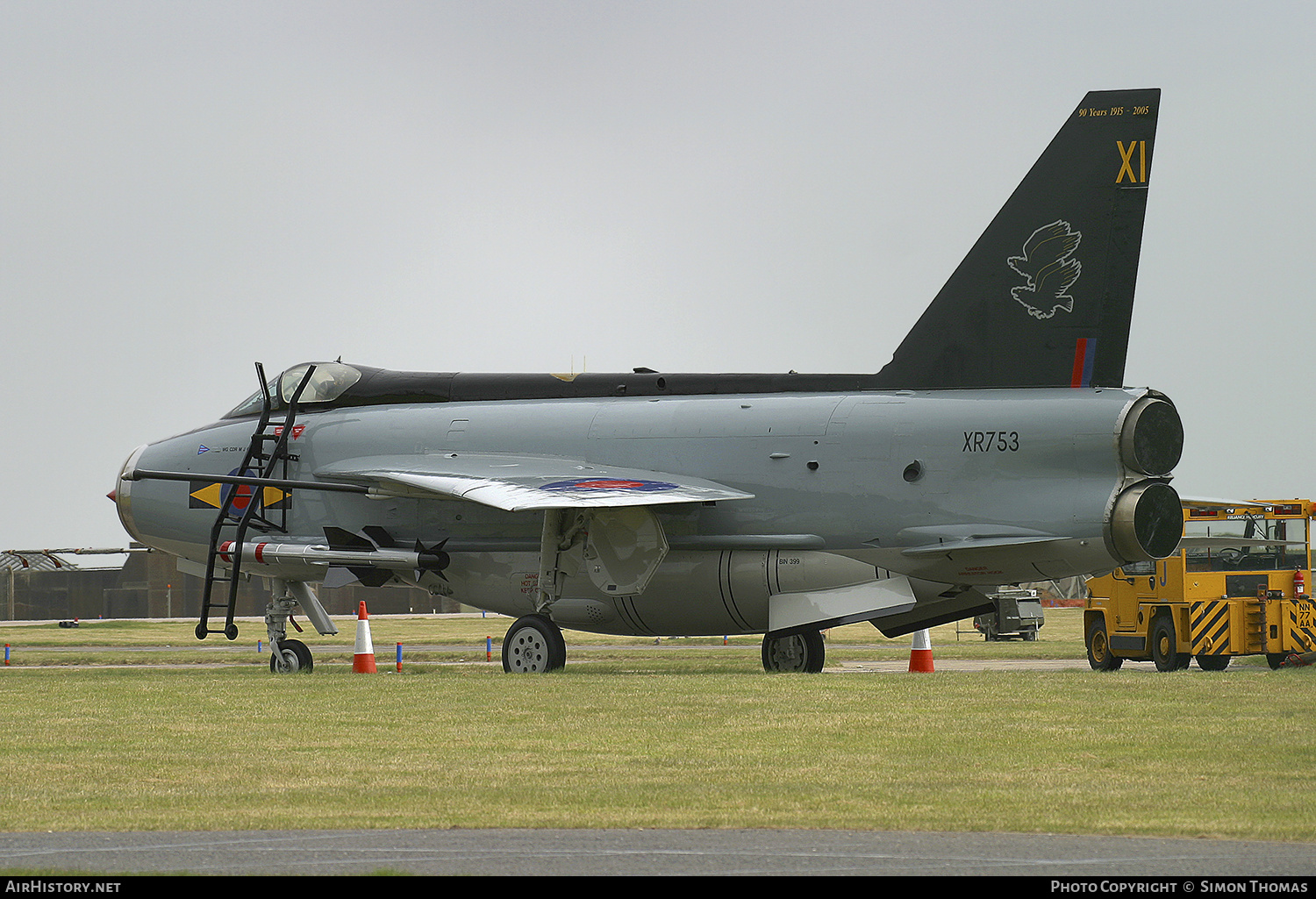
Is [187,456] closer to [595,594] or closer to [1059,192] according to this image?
[595,594]

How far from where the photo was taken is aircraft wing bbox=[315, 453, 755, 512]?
18219mm

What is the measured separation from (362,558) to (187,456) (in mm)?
4102

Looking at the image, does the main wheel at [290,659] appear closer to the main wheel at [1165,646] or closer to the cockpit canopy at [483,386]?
the cockpit canopy at [483,386]

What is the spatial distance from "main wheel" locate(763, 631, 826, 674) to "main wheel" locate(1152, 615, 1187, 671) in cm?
507

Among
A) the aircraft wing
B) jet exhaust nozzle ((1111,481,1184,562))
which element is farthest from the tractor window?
the aircraft wing

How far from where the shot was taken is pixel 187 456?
23156 mm

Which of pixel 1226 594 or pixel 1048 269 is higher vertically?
pixel 1048 269

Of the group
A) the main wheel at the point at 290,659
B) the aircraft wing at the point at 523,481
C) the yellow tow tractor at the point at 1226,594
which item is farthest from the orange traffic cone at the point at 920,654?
the main wheel at the point at 290,659

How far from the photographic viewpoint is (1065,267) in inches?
730

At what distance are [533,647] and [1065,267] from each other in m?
8.04

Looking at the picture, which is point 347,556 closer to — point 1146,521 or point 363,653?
point 363,653

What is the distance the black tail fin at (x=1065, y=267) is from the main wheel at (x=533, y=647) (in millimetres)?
5789

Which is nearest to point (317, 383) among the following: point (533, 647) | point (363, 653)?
point (363, 653)
